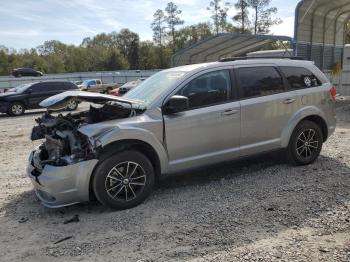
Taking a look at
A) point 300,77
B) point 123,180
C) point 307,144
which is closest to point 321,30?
point 300,77

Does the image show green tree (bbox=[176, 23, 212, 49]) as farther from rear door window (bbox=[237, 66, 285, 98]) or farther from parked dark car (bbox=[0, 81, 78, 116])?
rear door window (bbox=[237, 66, 285, 98])

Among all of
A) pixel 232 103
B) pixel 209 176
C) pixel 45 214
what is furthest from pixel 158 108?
pixel 45 214

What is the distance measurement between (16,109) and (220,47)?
36.5 feet

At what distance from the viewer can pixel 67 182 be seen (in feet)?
15.4

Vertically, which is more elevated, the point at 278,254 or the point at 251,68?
the point at 251,68

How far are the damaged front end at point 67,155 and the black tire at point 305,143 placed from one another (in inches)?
104

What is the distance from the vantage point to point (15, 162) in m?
8.30

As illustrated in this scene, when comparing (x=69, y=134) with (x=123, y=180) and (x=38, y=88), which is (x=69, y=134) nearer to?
(x=123, y=180)

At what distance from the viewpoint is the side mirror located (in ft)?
16.5

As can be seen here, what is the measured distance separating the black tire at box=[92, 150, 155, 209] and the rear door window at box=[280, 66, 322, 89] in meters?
2.76

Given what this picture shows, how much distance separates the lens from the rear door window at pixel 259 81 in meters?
5.80

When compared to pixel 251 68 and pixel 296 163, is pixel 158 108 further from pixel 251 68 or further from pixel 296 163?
pixel 296 163

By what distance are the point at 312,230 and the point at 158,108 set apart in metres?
2.42

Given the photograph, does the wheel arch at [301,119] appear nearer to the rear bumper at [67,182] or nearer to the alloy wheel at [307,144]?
the alloy wheel at [307,144]
